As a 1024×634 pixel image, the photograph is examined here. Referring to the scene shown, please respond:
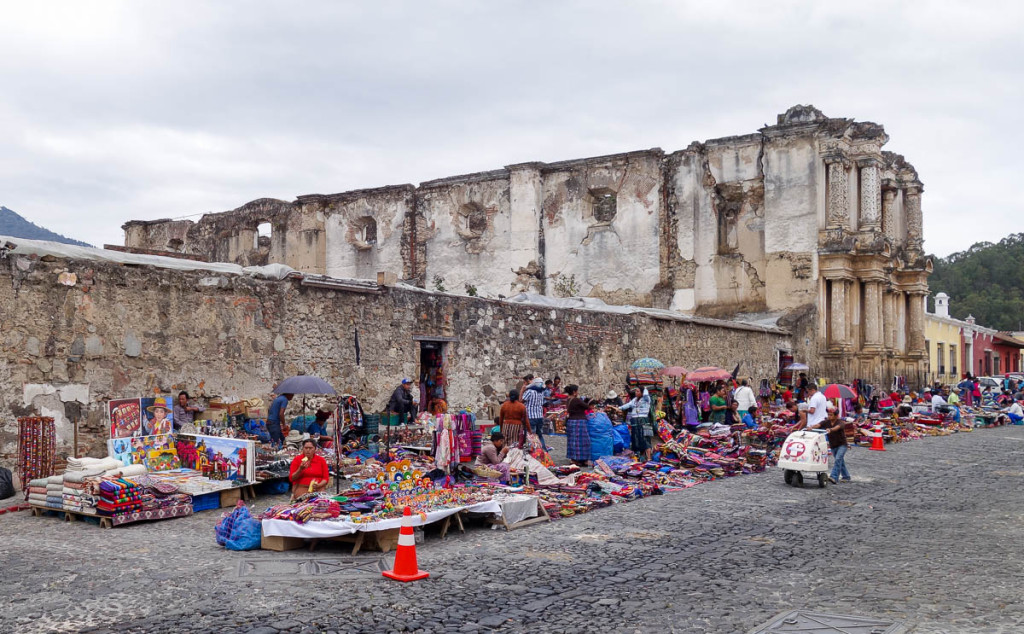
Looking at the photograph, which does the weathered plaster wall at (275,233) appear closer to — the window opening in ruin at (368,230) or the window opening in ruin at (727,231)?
the window opening in ruin at (368,230)

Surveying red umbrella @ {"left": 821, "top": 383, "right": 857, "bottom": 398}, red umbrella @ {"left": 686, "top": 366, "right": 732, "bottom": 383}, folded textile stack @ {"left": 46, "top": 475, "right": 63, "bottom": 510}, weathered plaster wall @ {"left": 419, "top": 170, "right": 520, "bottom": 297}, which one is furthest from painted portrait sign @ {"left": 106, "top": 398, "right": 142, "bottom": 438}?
weathered plaster wall @ {"left": 419, "top": 170, "right": 520, "bottom": 297}

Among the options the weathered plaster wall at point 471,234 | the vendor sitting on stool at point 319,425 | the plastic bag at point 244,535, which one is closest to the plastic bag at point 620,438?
the vendor sitting on stool at point 319,425

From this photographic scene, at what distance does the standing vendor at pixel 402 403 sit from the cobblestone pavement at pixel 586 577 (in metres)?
5.24

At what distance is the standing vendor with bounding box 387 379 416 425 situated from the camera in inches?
579

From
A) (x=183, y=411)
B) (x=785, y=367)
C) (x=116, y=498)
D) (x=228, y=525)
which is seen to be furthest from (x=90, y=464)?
(x=785, y=367)

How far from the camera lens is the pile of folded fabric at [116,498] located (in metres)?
8.87

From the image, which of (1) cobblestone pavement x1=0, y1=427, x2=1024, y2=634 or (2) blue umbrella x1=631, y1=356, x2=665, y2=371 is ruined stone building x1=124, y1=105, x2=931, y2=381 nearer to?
(2) blue umbrella x1=631, y1=356, x2=665, y2=371

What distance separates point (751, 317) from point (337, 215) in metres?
16.8

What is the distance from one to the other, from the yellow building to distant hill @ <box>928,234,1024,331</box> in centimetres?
2667

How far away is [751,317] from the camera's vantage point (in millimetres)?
30516

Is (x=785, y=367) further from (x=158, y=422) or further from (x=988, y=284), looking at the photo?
(x=988, y=284)

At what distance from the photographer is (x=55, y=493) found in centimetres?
925

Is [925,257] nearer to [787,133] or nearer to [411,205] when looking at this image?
[787,133]

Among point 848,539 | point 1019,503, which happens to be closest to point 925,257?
point 1019,503
